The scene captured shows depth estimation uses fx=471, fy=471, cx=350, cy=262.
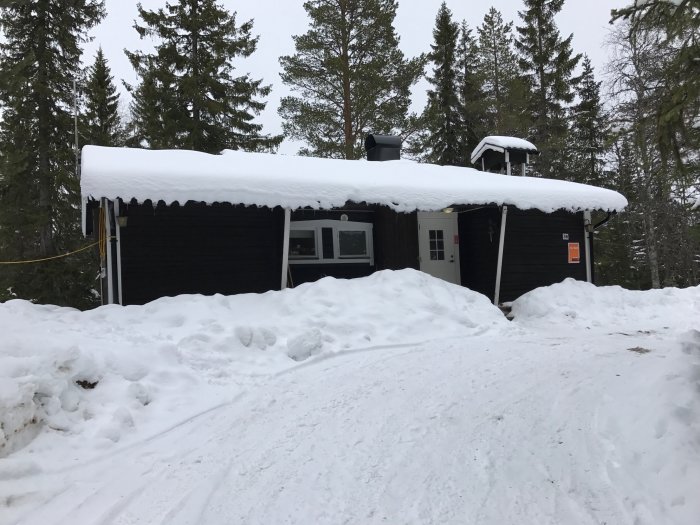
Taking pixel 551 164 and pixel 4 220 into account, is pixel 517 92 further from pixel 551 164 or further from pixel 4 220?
pixel 4 220

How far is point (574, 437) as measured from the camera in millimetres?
3557

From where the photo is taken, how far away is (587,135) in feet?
81.9

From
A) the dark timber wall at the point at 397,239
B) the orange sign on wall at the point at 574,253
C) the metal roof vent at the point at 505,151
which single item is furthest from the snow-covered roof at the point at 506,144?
the dark timber wall at the point at 397,239

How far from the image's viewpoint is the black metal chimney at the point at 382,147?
15.6 metres

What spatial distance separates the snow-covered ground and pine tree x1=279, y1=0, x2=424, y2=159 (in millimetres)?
14508

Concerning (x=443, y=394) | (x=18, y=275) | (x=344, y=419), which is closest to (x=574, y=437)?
(x=443, y=394)

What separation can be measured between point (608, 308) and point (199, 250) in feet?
29.6

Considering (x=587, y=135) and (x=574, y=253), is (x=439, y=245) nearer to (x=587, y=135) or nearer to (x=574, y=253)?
(x=574, y=253)

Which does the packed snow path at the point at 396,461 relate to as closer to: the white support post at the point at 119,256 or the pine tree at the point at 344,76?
the white support post at the point at 119,256

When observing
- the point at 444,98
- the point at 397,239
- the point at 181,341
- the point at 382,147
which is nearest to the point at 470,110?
the point at 444,98

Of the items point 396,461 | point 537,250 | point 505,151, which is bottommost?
point 396,461

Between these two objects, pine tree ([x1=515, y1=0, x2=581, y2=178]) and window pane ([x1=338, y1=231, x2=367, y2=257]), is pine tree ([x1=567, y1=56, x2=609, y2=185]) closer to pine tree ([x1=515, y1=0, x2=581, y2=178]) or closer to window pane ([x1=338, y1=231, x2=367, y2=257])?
pine tree ([x1=515, y1=0, x2=581, y2=178])

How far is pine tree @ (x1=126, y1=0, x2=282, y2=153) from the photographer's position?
18641 millimetres

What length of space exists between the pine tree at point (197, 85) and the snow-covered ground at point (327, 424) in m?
13.3
